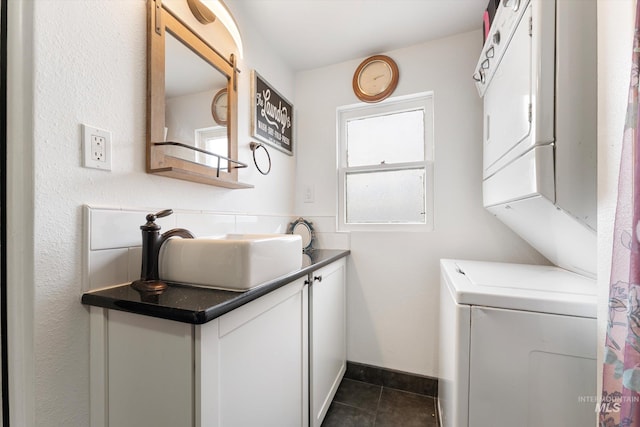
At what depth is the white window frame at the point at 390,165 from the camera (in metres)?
1.72

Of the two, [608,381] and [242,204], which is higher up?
[242,204]

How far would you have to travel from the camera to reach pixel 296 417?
1.07 meters

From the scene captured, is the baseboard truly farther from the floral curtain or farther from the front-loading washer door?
the floral curtain

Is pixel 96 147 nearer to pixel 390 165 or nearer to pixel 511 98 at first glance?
pixel 511 98

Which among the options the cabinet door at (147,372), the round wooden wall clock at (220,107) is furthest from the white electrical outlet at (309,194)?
the cabinet door at (147,372)

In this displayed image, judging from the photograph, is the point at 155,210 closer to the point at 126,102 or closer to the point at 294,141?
the point at 126,102

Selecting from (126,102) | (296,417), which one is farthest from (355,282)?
(126,102)

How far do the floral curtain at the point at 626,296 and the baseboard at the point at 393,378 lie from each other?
1265mm

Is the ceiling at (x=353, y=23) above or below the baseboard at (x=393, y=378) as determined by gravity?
above

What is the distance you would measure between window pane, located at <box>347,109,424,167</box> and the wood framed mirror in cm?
95

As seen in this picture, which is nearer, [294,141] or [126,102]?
[126,102]

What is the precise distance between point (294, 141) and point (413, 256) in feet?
4.07

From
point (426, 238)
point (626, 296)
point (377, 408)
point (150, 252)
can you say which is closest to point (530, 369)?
point (626, 296)

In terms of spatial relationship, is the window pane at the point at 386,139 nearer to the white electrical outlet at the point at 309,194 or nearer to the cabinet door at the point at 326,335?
the white electrical outlet at the point at 309,194
